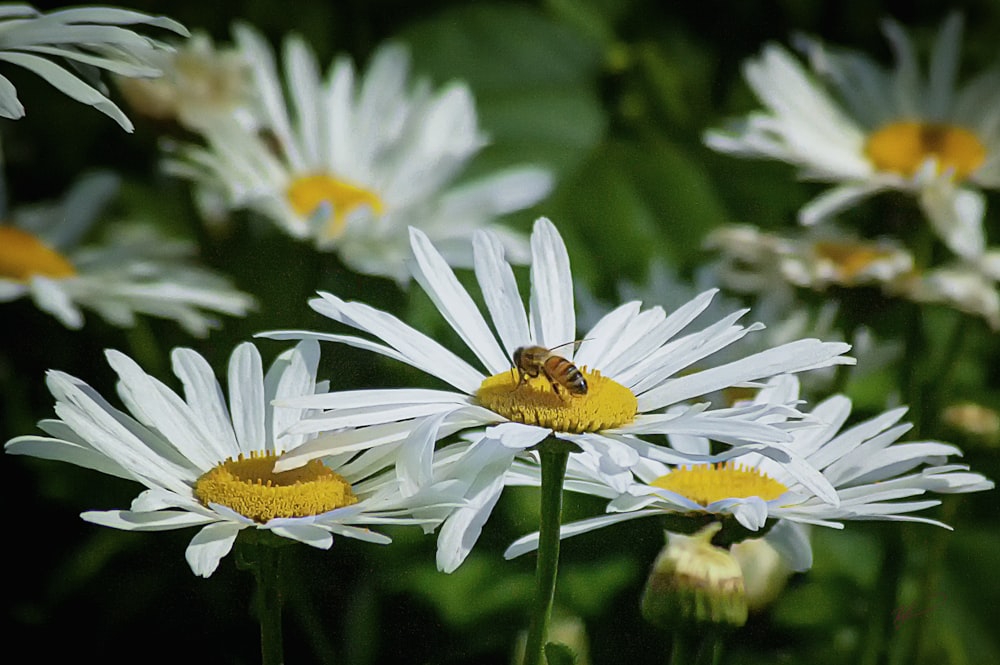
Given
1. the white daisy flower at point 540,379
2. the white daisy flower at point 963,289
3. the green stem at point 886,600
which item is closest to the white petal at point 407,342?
the white daisy flower at point 540,379

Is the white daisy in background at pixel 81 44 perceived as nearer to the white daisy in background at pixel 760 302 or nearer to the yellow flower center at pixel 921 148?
the white daisy in background at pixel 760 302

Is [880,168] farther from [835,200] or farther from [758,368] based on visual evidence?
[758,368]

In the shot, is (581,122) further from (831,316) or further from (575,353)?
(575,353)

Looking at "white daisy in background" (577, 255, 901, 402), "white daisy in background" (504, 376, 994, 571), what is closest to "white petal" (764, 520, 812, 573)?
"white daisy in background" (504, 376, 994, 571)

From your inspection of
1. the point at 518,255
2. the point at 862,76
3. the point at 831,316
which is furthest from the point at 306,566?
the point at 862,76

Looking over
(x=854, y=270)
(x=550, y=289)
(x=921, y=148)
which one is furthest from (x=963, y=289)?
(x=550, y=289)

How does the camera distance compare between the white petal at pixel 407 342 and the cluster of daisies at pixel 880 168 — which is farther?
the cluster of daisies at pixel 880 168

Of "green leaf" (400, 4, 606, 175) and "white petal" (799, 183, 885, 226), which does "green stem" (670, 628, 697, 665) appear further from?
"green leaf" (400, 4, 606, 175)
